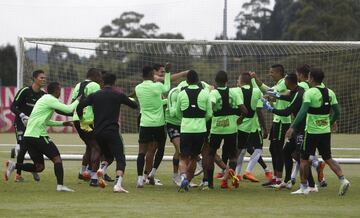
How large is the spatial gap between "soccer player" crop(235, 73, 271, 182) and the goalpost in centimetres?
460

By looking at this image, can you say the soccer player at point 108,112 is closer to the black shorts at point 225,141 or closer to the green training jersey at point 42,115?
the green training jersey at point 42,115

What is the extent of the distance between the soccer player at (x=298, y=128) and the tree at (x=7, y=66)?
4270 centimetres

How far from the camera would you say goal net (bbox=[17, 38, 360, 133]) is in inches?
910

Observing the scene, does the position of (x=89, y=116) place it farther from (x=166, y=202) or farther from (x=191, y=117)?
(x=166, y=202)

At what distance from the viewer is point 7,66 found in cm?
5806

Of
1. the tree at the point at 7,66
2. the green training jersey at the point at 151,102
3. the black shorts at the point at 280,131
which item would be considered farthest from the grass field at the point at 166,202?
the tree at the point at 7,66

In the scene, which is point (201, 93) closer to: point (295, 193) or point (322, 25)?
point (295, 193)

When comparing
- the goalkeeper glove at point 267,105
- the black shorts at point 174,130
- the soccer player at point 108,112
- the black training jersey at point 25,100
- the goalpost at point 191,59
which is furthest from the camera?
the goalpost at point 191,59

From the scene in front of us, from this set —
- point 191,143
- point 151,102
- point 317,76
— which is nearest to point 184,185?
point 191,143

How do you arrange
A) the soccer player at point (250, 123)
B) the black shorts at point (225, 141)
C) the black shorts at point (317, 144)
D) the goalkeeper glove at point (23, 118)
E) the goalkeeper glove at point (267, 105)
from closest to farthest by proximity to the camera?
1. the black shorts at point (317, 144)
2. the goalkeeper glove at point (267, 105)
3. the black shorts at point (225, 141)
4. the soccer player at point (250, 123)
5. the goalkeeper glove at point (23, 118)

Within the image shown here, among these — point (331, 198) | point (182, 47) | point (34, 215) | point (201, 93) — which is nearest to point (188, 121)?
point (201, 93)

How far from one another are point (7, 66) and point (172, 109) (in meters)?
43.5

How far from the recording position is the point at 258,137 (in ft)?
57.7

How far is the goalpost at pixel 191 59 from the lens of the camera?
23000mm
